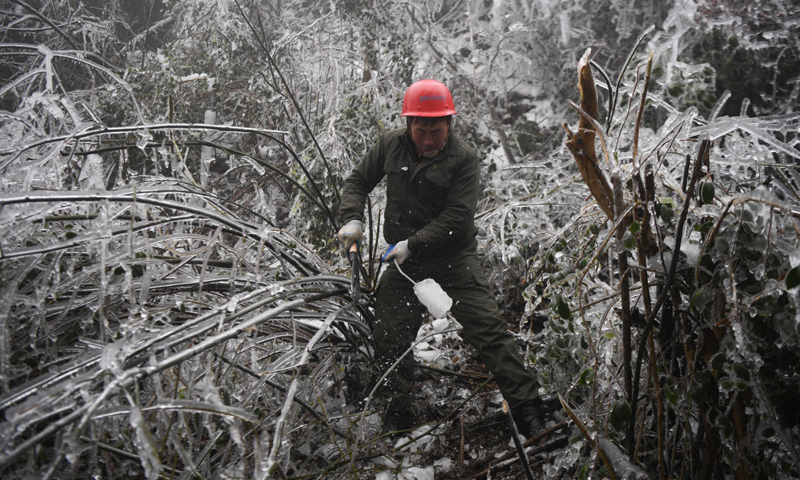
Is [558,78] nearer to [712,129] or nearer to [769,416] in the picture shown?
[712,129]

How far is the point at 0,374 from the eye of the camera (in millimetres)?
1469

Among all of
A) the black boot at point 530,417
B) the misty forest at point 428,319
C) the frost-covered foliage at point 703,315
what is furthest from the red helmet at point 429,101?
A: the black boot at point 530,417

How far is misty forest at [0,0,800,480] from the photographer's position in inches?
54.6

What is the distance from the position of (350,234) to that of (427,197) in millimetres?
487

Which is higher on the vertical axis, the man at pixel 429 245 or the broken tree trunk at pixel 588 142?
the broken tree trunk at pixel 588 142

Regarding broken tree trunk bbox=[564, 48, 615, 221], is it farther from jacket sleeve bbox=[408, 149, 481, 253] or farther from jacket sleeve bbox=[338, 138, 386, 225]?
jacket sleeve bbox=[338, 138, 386, 225]

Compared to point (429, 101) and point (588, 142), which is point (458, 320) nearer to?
point (429, 101)

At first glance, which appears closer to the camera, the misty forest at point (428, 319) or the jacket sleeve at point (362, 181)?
the misty forest at point (428, 319)

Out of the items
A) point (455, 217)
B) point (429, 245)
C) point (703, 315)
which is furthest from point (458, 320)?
point (703, 315)

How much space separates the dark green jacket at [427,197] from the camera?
271 cm

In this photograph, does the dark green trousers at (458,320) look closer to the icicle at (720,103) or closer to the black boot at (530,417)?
the black boot at (530,417)

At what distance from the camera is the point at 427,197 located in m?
2.84

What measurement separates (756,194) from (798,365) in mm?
494

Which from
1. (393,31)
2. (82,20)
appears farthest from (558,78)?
(82,20)
